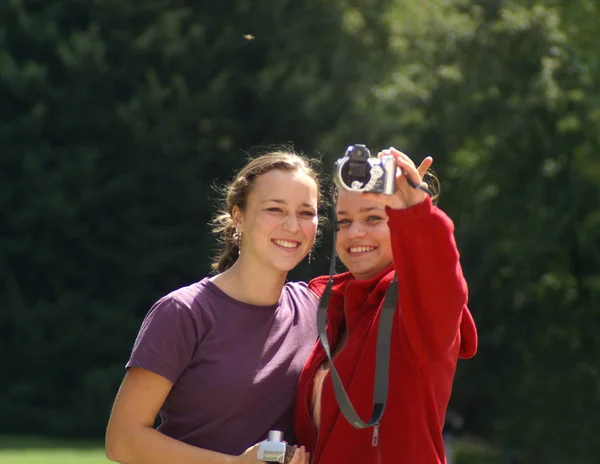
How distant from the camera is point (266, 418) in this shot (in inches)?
138

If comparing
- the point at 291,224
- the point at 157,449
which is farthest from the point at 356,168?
the point at 157,449

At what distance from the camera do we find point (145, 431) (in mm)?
3363

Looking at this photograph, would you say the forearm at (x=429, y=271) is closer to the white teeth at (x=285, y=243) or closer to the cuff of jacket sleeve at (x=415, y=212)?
the cuff of jacket sleeve at (x=415, y=212)

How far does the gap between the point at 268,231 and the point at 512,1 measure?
14819 mm

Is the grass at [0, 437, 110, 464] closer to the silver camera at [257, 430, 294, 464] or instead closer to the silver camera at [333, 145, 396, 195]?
the silver camera at [257, 430, 294, 464]

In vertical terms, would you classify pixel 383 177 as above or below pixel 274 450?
above

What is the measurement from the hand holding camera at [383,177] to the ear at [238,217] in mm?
953

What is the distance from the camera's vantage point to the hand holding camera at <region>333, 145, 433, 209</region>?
9.41 feet

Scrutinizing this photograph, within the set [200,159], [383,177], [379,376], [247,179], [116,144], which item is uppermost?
[116,144]

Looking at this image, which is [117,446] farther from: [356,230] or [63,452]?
[63,452]

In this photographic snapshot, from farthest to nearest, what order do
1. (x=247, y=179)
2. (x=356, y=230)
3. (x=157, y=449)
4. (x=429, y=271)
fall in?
(x=247, y=179) < (x=356, y=230) < (x=157, y=449) < (x=429, y=271)

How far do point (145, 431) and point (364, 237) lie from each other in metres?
0.91

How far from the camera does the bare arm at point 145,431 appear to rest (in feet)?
11.0

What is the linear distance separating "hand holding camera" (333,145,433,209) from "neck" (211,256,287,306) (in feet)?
2.81
